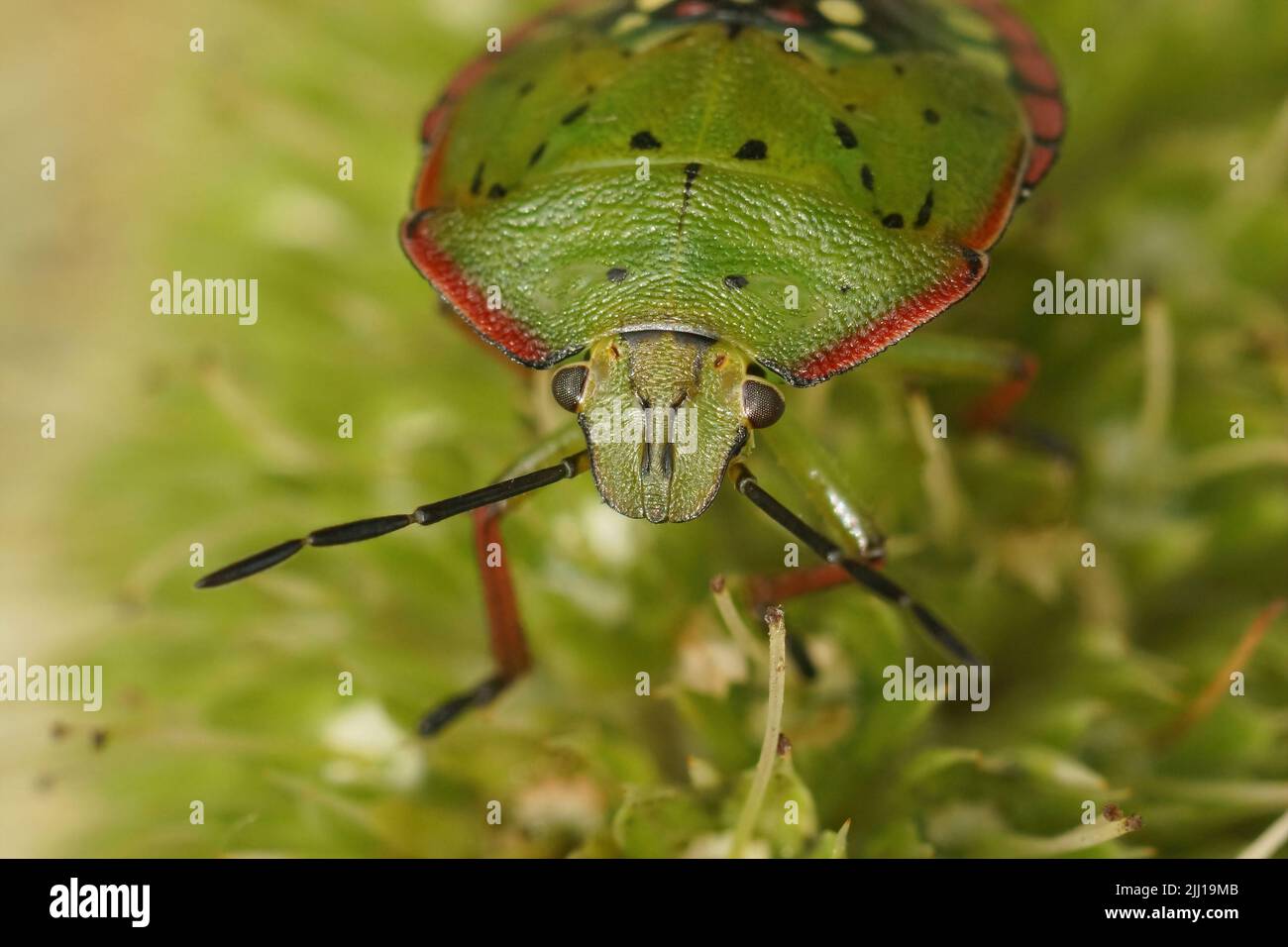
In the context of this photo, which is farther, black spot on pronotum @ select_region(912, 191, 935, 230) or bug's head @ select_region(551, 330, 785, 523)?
black spot on pronotum @ select_region(912, 191, 935, 230)

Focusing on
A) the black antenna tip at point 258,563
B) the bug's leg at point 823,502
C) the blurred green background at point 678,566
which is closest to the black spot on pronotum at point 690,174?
the bug's leg at point 823,502

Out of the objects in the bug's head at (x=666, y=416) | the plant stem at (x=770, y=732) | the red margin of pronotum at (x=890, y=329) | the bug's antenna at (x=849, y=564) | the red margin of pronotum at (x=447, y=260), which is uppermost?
the red margin of pronotum at (x=447, y=260)

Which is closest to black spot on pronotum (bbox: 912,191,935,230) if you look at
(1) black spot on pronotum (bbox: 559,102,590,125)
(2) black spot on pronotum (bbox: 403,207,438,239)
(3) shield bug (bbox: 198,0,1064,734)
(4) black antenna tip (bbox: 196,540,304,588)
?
(3) shield bug (bbox: 198,0,1064,734)

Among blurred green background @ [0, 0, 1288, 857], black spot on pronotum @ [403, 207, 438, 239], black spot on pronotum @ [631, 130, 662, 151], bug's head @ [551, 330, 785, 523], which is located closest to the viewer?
bug's head @ [551, 330, 785, 523]

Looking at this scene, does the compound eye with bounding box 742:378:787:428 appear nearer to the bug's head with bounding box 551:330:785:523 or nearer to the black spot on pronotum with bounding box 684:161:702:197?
the bug's head with bounding box 551:330:785:523

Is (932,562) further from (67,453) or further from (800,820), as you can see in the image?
(67,453)

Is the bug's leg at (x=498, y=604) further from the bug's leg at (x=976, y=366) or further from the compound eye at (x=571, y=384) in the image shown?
the bug's leg at (x=976, y=366)

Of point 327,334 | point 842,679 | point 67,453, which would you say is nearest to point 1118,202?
point 842,679
